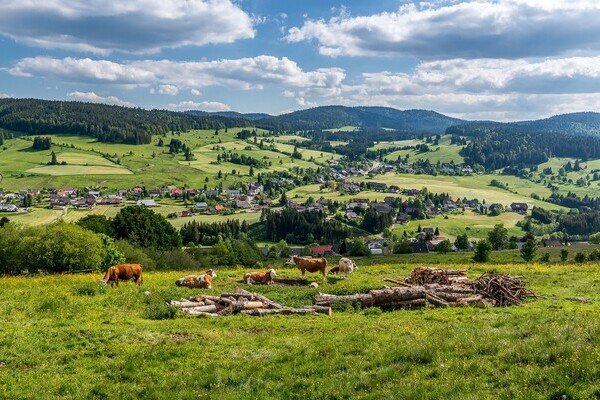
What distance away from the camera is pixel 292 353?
14320 mm

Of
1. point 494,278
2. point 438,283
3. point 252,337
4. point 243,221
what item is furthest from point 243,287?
point 243,221

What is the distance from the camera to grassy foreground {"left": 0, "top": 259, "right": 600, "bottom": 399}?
10.9m

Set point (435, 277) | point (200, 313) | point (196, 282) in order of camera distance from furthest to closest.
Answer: point (435, 277) < point (196, 282) < point (200, 313)

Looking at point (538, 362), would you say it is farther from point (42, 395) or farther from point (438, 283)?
point (438, 283)

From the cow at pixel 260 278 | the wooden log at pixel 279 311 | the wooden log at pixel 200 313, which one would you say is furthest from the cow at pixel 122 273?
the wooden log at pixel 279 311

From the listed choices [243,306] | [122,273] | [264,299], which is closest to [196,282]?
[122,273]

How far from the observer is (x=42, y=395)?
11.8m

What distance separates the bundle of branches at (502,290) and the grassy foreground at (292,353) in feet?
5.78

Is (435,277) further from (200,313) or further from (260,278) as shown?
(200,313)

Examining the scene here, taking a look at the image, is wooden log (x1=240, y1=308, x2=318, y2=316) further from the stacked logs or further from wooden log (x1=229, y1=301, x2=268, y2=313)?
the stacked logs

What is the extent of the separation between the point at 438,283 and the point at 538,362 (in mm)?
17338

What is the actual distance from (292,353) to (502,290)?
14696mm

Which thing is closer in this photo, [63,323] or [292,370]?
[292,370]

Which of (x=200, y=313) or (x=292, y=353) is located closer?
(x=292, y=353)
